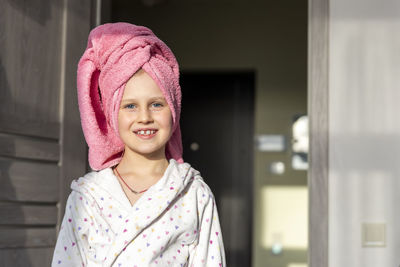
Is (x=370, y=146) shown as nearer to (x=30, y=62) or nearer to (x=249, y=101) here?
(x=30, y=62)

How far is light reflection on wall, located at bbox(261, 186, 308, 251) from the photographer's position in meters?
5.38

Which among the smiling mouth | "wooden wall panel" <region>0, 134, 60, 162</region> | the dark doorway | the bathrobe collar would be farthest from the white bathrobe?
the dark doorway

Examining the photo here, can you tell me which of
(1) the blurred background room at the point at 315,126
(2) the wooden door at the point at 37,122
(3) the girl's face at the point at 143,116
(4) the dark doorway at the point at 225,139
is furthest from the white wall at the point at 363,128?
(4) the dark doorway at the point at 225,139

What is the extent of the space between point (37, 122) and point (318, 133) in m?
1.12

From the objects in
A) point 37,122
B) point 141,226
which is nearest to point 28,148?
point 37,122

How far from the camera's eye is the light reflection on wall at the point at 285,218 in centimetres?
538

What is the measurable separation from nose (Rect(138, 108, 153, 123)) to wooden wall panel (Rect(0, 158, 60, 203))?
1.14 meters

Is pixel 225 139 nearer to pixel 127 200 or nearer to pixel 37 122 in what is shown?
pixel 37 122

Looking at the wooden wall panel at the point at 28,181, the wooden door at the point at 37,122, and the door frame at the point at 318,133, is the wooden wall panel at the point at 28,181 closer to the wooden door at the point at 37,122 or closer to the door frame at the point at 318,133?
the wooden door at the point at 37,122

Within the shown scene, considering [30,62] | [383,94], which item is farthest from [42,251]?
[383,94]

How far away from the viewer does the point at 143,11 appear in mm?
5715

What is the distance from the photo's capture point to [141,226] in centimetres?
148

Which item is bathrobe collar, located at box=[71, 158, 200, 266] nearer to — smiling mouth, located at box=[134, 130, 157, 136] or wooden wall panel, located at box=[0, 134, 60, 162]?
smiling mouth, located at box=[134, 130, 157, 136]

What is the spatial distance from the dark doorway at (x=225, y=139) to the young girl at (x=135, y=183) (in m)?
4.02
